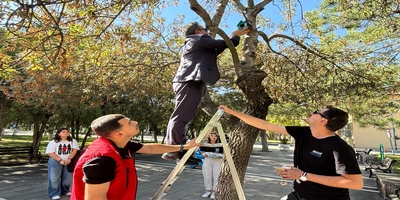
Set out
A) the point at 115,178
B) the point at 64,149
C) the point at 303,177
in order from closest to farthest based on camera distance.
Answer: the point at 115,178, the point at 303,177, the point at 64,149

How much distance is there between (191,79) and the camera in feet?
10.2

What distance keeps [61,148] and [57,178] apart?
0.91m

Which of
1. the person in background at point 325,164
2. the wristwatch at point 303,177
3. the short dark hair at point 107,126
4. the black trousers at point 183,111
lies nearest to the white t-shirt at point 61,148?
the black trousers at point 183,111

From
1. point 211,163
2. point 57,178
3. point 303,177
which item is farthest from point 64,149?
point 303,177

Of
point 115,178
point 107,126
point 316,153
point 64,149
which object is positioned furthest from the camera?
point 64,149

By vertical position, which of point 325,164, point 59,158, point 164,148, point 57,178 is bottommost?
point 57,178

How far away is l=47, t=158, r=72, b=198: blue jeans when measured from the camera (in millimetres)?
7930

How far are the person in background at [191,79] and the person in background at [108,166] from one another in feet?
1.68

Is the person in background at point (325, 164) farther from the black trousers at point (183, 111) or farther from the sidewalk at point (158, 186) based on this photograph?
the sidewalk at point (158, 186)

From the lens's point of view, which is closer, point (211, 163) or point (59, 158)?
point (59, 158)

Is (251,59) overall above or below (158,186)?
above

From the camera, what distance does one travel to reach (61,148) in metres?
7.85

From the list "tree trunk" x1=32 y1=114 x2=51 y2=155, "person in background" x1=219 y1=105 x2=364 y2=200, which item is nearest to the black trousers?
"person in background" x1=219 y1=105 x2=364 y2=200

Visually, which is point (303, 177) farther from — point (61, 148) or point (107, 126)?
point (61, 148)
